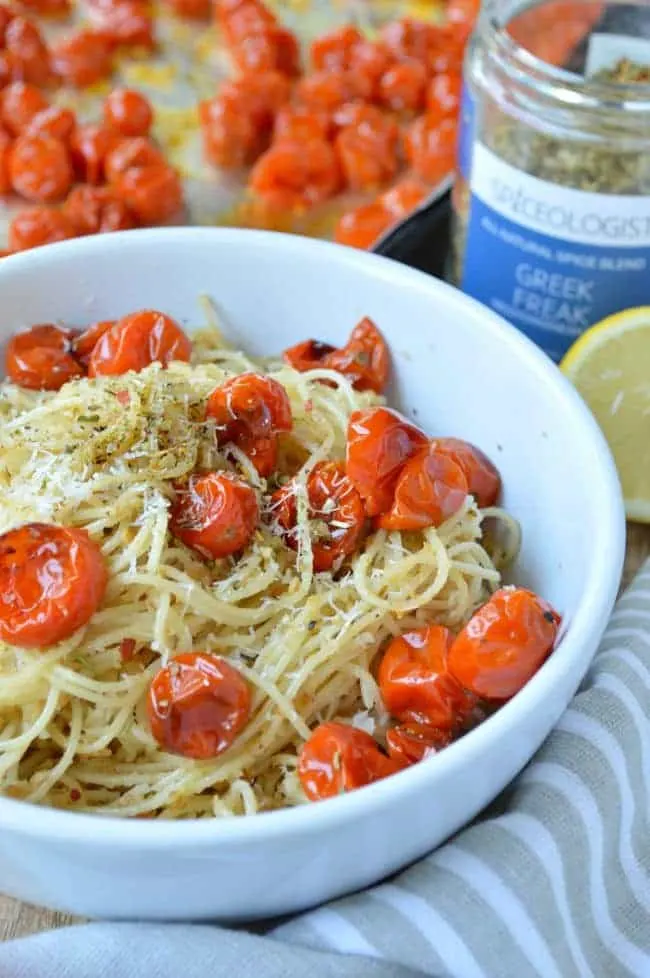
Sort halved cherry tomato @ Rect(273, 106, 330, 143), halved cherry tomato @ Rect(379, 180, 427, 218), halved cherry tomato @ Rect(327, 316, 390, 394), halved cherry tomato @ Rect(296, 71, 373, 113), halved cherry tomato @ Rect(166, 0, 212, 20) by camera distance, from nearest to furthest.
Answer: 1. halved cherry tomato @ Rect(327, 316, 390, 394)
2. halved cherry tomato @ Rect(379, 180, 427, 218)
3. halved cherry tomato @ Rect(273, 106, 330, 143)
4. halved cherry tomato @ Rect(296, 71, 373, 113)
5. halved cherry tomato @ Rect(166, 0, 212, 20)

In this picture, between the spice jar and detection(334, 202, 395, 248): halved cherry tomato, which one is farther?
detection(334, 202, 395, 248): halved cherry tomato

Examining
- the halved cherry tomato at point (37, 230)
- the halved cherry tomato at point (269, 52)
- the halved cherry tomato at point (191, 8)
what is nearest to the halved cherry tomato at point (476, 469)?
the halved cherry tomato at point (37, 230)

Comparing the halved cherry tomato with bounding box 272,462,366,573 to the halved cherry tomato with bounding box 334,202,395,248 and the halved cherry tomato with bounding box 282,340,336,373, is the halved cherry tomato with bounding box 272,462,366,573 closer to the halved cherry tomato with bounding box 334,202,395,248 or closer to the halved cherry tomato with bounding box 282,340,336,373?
the halved cherry tomato with bounding box 282,340,336,373

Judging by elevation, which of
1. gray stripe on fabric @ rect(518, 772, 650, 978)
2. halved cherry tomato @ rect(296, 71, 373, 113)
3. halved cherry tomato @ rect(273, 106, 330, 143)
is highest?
halved cherry tomato @ rect(296, 71, 373, 113)

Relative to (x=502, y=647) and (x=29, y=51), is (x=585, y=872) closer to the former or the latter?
(x=502, y=647)

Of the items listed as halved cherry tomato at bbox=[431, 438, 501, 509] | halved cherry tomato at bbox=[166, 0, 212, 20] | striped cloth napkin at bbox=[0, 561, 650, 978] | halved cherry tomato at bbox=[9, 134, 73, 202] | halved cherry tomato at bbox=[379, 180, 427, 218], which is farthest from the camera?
halved cherry tomato at bbox=[166, 0, 212, 20]

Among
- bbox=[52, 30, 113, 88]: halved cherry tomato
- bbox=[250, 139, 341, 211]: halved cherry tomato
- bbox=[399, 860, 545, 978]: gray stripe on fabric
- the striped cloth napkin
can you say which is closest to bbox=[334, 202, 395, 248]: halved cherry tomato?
bbox=[250, 139, 341, 211]: halved cherry tomato

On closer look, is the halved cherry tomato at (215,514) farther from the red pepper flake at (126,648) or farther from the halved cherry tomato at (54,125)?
the halved cherry tomato at (54,125)

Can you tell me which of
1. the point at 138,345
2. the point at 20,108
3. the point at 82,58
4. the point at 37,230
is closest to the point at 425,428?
the point at 138,345
